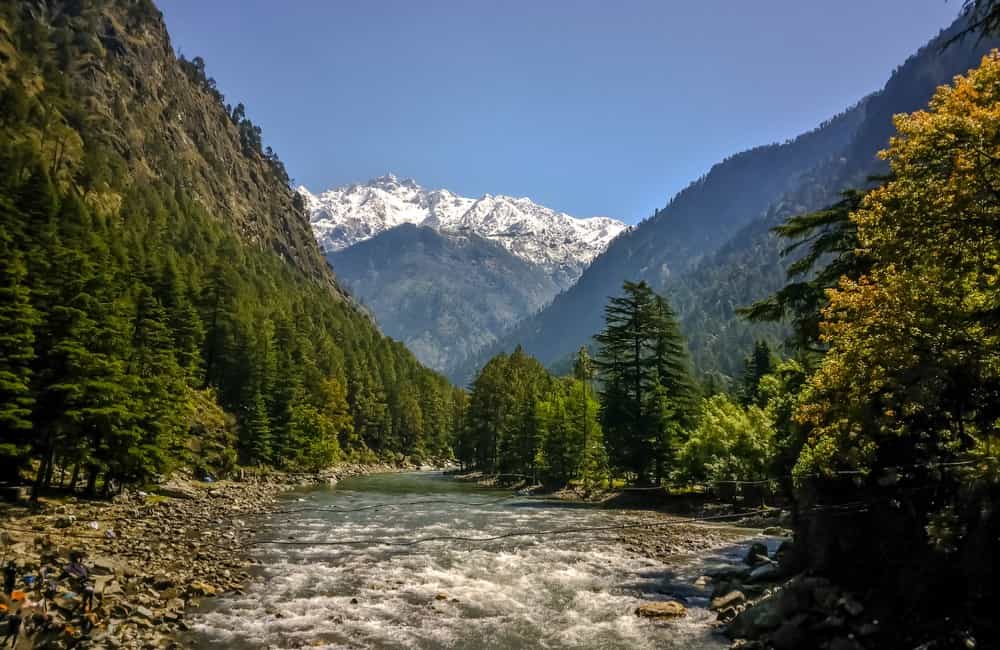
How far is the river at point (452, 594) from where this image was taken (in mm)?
17734

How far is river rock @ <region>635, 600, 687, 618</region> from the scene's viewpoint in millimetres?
19703

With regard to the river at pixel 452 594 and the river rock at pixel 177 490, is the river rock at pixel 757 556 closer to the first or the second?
the river at pixel 452 594

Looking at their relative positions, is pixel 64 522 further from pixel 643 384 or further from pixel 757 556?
pixel 643 384

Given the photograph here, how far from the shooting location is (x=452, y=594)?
2244cm

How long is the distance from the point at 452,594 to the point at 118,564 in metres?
12.0

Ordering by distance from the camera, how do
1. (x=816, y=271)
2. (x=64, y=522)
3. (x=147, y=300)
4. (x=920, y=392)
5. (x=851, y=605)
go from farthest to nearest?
(x=147, y=300) → (x=816, y=271) → (x=64, y=522) → (x=851, y=605) → (x=920, y=392)

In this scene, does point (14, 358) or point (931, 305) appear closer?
point (931, 305)

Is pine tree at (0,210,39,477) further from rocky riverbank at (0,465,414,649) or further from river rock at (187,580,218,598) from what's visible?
river rock at (187,580,218,598)

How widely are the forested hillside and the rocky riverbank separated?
13.3ft

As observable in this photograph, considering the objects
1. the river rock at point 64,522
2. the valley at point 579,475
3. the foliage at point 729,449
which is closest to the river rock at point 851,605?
the valley at point 579,475

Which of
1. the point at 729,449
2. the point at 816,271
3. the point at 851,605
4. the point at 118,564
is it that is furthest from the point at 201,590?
→ the point at 729,449

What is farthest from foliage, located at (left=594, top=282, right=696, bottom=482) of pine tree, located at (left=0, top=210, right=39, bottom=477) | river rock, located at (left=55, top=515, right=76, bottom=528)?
pine tree, located at (left=0, top=210, right=39, bottom=477)

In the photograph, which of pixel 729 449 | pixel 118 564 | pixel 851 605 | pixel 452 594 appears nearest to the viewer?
pixel 851 605

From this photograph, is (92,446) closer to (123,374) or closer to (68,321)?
(123,374)
